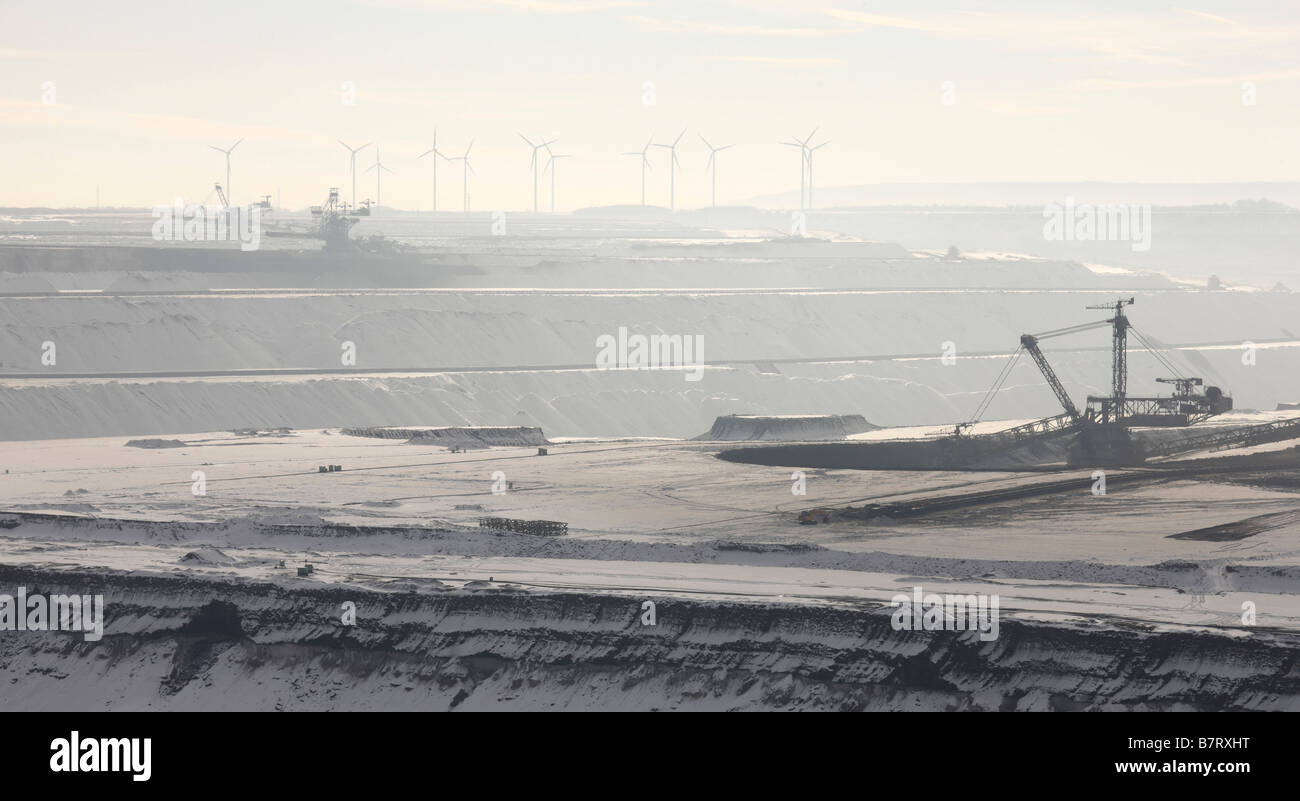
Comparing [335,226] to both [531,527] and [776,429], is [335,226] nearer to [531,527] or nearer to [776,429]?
[776,429]

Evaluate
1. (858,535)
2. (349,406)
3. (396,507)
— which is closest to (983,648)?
(858,535)

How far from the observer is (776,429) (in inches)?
3920

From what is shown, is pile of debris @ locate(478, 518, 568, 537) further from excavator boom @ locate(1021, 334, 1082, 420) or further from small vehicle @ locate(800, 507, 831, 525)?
excavator boom @ locate(1021, 334, 1082, 420)

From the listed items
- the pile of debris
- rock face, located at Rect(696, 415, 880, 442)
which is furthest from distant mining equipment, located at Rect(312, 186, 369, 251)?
the pile of debris

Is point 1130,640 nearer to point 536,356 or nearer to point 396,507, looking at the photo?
point 396,507

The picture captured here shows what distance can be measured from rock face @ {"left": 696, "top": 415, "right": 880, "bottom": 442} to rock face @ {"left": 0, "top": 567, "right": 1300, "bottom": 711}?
4827 cm

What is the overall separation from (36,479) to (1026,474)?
44856 millimetres

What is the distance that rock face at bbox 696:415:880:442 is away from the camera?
98.8 metres

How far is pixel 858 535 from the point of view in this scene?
61719 mm

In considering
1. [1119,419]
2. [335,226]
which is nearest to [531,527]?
[1119,419]

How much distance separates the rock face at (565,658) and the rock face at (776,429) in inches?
1900

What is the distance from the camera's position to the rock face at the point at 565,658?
44281 mm

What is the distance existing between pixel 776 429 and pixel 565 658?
5181 cm

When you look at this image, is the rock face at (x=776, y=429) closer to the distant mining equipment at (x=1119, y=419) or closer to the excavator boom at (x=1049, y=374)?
the distant mining equipment at (x=1119, y=419)
